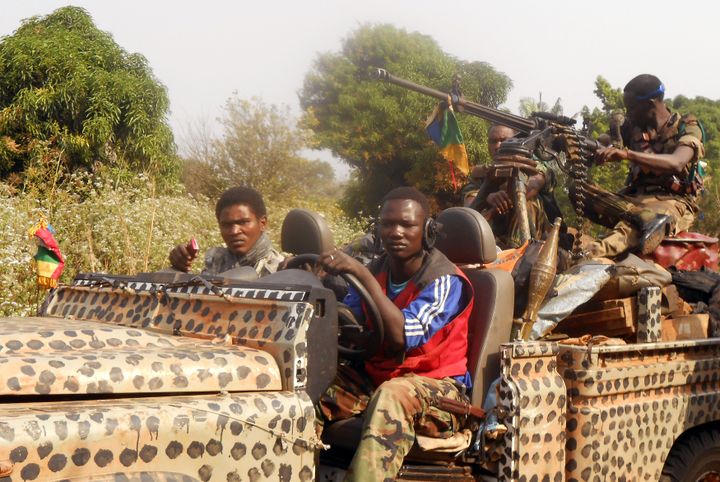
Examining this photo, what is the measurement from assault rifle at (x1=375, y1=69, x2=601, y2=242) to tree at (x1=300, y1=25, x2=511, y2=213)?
18383 mm

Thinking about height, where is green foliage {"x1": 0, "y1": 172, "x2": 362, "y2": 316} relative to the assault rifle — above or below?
below

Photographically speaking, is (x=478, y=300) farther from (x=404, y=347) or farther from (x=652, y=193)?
(x=652, y=193)

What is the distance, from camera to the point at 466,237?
4090 millimetres

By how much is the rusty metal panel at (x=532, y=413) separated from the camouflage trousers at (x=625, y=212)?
1.80 m

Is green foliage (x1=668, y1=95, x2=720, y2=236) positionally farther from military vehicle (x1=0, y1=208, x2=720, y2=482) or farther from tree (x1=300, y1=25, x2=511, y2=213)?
military vehicle (x1=0, y1=208, x2=720, y2=482)

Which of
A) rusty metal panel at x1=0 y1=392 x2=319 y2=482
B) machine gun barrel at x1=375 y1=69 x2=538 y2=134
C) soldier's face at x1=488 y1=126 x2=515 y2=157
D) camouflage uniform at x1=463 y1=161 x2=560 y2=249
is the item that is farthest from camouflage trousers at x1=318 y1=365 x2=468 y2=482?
soldier's face at x1=488 y1=126 x2=515 y2=157

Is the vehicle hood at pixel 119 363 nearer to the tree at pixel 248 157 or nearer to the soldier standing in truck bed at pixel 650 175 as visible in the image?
the soldier standing in truck bed at pixel 650 175

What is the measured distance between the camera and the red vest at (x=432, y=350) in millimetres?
3654

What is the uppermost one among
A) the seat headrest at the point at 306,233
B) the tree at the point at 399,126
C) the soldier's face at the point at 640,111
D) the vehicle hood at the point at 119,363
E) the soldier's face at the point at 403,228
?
the tree at the point at 399,126

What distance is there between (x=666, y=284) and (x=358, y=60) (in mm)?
30202

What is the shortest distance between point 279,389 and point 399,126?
23873 millimetres

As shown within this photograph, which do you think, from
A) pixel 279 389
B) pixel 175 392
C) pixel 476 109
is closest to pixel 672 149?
pixel 476 109

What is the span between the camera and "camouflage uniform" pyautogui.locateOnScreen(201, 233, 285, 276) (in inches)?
183

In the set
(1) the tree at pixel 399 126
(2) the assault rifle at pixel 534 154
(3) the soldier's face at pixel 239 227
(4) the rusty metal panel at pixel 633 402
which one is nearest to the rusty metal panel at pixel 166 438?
(4) the rusty metal panel at pixel 633 402
